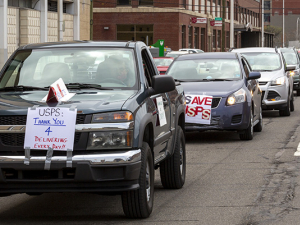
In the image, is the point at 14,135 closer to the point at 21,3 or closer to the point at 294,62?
the point at 294,62

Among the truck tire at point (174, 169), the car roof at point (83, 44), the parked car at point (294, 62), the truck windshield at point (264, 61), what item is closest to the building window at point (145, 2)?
the parked car at point (294, 62)

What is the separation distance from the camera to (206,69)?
1403cm

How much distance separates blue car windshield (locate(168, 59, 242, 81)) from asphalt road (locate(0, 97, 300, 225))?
2.68m

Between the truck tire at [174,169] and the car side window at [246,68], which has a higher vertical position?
the car side window at [246,68]

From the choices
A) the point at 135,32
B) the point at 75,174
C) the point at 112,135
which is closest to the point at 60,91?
the point at 112,135

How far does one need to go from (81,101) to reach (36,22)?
2427cm

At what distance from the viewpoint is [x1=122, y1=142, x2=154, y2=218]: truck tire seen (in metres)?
6.43

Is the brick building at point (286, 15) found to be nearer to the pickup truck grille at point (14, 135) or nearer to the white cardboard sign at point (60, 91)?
the white cardboard sign at point (60, 91)

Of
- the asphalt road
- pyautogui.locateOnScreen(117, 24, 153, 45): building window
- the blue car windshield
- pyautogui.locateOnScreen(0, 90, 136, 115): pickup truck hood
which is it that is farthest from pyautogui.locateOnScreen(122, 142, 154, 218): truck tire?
pyautogui.locateOnScreen(117, 24, 153, 45): building window

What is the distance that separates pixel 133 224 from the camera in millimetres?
6523

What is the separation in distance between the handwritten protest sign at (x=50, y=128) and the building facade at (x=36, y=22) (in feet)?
68.6

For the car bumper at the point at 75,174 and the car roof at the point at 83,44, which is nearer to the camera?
the car bumper at the point at 75,174

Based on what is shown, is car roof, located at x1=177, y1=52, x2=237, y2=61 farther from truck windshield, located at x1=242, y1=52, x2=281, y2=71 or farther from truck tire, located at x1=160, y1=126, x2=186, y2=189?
truck tire, located at x1=160, y1=126, x2=186, y2=189

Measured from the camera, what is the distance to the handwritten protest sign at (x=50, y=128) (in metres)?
6.09
